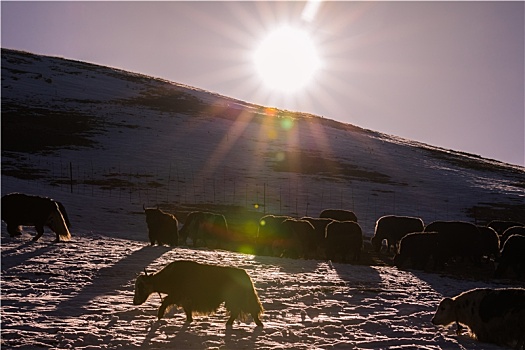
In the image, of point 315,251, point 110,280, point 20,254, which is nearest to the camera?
point 110,280

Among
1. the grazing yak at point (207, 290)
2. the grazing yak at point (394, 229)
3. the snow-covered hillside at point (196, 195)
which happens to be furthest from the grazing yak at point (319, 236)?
the grazing yak at point (207, 290)

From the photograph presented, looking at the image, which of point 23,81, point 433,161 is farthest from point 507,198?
point 23,81

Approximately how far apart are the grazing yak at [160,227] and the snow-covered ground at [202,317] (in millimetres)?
3285

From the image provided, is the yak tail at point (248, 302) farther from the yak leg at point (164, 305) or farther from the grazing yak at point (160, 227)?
the grazing yak at point (160, 227)

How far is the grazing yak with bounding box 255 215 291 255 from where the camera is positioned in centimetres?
2580

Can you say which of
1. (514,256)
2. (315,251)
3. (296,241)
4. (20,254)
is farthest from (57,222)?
(514,256)

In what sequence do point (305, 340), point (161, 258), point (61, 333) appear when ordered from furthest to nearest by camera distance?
point (161, 258), point (305, 340), point (61, 333)

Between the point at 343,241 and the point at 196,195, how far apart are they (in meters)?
23.0

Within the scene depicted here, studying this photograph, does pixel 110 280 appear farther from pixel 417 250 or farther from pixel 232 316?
pixel 417 250

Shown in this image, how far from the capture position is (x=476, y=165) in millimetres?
82188

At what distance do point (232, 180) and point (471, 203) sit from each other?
78.6 feet

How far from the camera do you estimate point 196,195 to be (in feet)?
151

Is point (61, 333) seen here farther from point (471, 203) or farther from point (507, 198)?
point (507, 198)

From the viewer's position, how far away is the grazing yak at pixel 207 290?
11.2 meters
